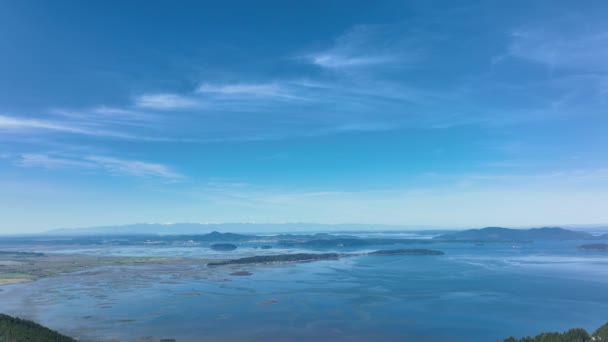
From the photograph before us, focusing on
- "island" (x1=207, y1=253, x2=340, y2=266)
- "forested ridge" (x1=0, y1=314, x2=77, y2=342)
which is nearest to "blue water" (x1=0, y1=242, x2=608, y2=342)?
"forested ridge" (x1=0, y1=314, x2=77, y2=342)

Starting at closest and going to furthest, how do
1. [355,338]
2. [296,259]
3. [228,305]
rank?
1. [355,338]
2. [228,305]
3. [296,259]

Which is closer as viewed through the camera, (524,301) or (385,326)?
(385,326)

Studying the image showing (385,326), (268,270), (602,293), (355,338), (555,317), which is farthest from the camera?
(268,270)

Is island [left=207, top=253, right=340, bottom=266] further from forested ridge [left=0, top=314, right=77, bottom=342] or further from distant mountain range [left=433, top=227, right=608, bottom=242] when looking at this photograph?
distant mountain range [left=433, top=227, right=608, bottom=242]

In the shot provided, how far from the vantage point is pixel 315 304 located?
116 feet

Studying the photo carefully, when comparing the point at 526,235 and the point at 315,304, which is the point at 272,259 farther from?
Result: the point at 526,235

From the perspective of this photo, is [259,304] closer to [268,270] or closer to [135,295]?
[135,295]

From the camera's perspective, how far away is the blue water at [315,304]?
26.8 m

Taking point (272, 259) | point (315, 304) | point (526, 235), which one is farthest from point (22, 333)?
point (526, 235)

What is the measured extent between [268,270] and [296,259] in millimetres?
17189

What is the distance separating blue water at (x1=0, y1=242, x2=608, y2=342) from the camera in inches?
1056

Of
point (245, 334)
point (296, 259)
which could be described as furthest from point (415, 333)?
point (296, 259)

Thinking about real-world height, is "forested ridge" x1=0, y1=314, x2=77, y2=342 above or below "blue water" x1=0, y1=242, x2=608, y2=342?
above

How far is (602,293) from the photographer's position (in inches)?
1593
